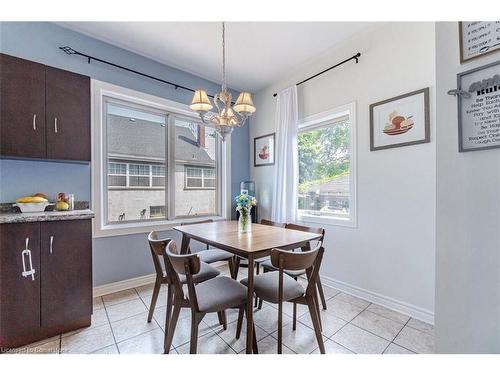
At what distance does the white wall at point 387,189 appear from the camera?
199 cm

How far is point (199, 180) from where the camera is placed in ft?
11.7

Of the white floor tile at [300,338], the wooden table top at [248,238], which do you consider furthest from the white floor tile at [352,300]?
the wooden table top at [248,238]

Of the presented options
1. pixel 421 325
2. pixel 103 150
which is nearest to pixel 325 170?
pixel 421 325

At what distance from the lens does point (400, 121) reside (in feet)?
7.02

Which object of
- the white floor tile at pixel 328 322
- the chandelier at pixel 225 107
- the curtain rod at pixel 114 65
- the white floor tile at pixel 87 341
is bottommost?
the white floor tile at pixel 328 322

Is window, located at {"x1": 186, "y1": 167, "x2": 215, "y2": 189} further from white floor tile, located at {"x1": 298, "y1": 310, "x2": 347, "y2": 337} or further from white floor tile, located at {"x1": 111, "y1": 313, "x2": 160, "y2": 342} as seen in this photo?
white floor tile, located at {"x1": 298, "y1": 310, "x2": 347, "y2": 337}

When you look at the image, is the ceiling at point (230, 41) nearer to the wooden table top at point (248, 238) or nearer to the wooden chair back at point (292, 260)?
the wooden table top at point (248, 238)

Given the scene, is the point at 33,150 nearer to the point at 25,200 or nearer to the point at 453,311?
the point at 25,200

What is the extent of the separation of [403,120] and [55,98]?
3177 millimetres

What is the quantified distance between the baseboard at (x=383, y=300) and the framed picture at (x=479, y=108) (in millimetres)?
1764

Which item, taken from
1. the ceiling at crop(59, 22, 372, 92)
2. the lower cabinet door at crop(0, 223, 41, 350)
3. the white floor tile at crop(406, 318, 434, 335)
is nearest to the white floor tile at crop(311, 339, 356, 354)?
the white floor tile at crop(406, 318, 434, 335)

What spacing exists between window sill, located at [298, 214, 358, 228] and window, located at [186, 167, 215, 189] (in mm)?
1546

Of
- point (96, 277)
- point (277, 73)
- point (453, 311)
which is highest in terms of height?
point (277, 73)
